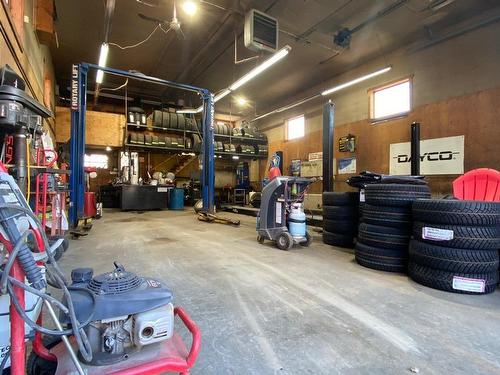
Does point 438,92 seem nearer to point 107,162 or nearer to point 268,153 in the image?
point 268,153

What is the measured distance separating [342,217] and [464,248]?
1733 millimetres

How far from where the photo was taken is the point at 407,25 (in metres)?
5.93

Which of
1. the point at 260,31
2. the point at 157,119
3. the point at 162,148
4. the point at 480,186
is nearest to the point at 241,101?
the point at 157,119

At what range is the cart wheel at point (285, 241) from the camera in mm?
3715

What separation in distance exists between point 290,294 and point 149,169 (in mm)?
12488

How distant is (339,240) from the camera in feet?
13.0

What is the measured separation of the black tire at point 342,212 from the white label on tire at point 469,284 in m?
1.68

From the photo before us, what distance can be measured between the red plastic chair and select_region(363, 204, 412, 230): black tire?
1329 millimetres

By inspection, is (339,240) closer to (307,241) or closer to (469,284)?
(307,241)

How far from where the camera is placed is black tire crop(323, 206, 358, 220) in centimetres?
386

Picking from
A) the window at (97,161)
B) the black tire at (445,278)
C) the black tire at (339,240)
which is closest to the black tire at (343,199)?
the black tire at (339,240)

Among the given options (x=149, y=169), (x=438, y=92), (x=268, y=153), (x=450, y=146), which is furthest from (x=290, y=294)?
(x=149, y=169)

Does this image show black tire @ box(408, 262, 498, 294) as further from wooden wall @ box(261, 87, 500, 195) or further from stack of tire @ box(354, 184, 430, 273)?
wooden wall @ box(261, 87, 500, 195)

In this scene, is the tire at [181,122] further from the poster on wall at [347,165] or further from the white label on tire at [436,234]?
the white label on tire at [436,234]
